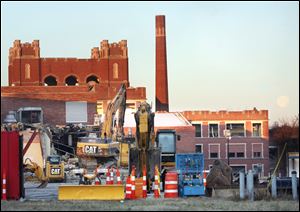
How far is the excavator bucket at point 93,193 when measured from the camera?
107 feet

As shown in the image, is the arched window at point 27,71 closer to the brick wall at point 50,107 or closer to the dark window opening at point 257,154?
the brick wall at point 50,107

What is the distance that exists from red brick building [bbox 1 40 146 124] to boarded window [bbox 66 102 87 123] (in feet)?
0.41

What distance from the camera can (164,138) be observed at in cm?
5203

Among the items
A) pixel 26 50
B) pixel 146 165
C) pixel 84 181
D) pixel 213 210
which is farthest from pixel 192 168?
pixel 26 50

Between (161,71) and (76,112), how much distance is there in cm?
1164

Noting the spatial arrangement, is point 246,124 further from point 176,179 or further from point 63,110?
point 176,179

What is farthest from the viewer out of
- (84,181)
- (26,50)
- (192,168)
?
(26,50)

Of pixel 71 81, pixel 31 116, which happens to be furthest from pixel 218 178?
pixel 71 81

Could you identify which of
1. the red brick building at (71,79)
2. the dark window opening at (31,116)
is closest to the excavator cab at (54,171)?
the dark window opening at (31,116)

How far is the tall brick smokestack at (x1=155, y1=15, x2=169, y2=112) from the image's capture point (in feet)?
360

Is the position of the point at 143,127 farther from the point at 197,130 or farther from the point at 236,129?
the point at 236,129

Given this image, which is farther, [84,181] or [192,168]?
[84,181]

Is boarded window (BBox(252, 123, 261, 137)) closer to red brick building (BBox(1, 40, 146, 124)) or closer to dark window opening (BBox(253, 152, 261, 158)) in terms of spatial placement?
dark window opening (BBox(253, 152, 261, 158))

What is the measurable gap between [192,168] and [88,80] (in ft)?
294
